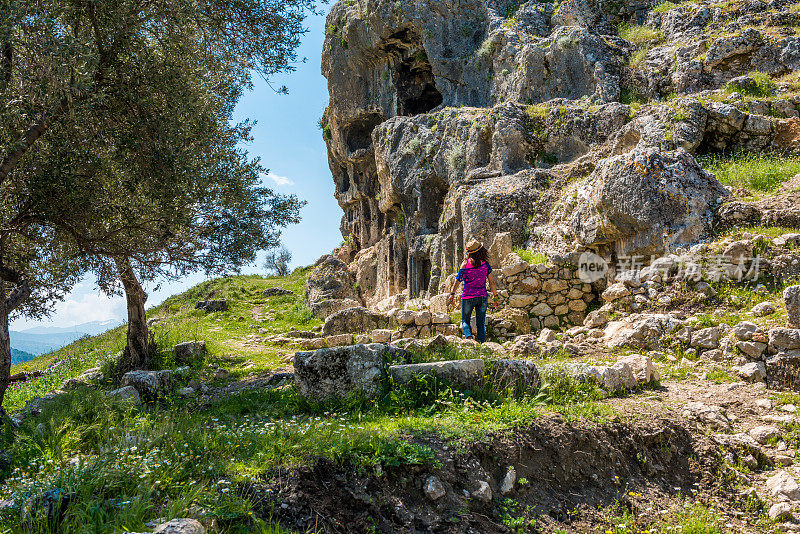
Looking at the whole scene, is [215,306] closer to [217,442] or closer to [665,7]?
→ [217,442]

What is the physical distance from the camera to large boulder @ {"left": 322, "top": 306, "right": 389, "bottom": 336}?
12677mm

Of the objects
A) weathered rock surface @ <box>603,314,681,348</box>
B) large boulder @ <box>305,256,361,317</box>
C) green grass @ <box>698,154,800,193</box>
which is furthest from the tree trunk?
green grass @ <box>698,154,800,193</box>

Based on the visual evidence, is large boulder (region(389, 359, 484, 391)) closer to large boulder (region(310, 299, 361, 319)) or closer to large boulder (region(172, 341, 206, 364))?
large boulder (region(172, 341, 206, 364))

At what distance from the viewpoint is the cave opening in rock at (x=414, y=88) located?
31016mm

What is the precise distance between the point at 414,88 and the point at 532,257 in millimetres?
23349

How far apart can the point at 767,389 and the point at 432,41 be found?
27.8m

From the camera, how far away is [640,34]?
22688 millimetres

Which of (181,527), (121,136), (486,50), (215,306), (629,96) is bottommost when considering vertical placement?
(181,527)

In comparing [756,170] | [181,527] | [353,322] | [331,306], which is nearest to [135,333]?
[353,322]

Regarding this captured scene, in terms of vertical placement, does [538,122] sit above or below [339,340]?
above

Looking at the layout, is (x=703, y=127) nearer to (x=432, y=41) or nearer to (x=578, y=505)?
(x=578, y=505)

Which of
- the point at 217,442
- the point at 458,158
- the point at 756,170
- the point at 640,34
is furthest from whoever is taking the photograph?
the point at 640,34

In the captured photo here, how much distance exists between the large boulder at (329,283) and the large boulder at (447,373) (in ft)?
53.3

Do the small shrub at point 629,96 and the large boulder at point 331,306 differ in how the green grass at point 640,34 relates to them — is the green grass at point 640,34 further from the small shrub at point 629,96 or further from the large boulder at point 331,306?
the large boulder at point 331,306
